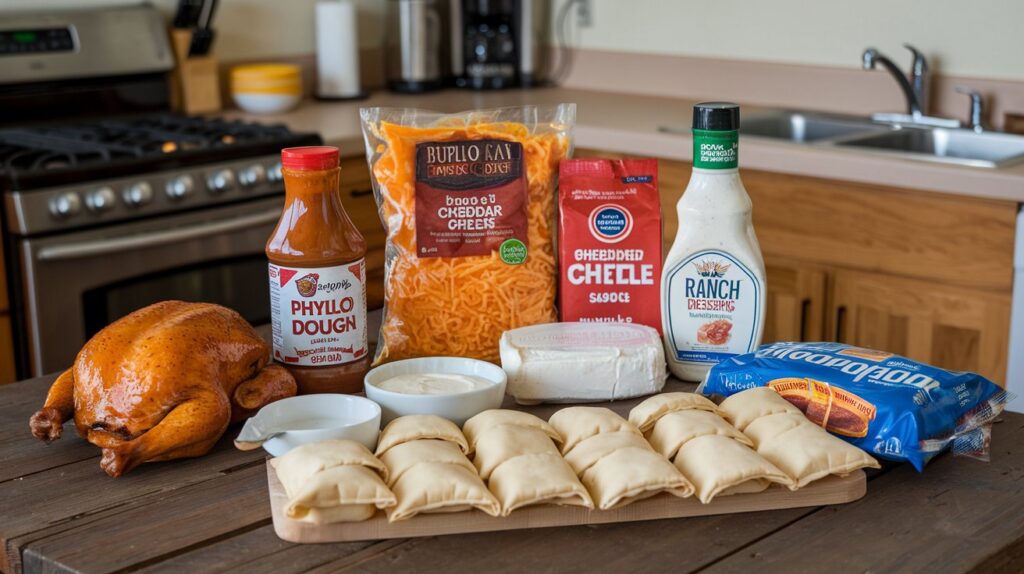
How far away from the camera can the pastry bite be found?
923 millimetres

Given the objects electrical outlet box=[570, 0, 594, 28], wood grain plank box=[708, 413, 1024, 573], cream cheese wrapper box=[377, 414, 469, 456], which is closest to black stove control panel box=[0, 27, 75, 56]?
electrical outlet box=[570, 0, 594, 28]

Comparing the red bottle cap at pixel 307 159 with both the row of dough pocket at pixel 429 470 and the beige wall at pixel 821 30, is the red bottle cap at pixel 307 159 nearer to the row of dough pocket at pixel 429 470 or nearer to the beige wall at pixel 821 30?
the row of dough pocket at pixel 429 470

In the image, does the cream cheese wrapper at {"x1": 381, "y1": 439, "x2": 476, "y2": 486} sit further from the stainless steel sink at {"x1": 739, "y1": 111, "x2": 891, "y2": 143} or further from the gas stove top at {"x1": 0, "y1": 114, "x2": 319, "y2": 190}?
the stainless steel sink at {"x1": 739, "y1": 111, "x2": 891, "y2": 143}

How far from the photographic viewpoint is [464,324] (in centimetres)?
135

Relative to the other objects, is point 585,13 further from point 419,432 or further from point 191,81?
point 419,432

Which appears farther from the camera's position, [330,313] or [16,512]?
[330,313]

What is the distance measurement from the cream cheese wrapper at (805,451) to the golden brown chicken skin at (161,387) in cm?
48

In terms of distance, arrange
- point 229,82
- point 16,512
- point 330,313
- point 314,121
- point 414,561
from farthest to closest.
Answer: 1. point 229,82
2. point 314,121
3. point 330,313
4. point 16,512
5. point 414,561

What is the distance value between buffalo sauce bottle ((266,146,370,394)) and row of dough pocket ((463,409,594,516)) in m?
0.23

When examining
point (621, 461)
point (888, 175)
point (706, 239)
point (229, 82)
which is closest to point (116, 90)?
point (229, 82)

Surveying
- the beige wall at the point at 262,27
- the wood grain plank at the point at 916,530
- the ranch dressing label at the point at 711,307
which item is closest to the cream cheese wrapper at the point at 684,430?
the wood grain plank at the point at 916,530

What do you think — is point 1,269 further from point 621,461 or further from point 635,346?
point 621,461

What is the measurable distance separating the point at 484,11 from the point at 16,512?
2.64 metres

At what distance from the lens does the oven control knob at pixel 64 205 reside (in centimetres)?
224
